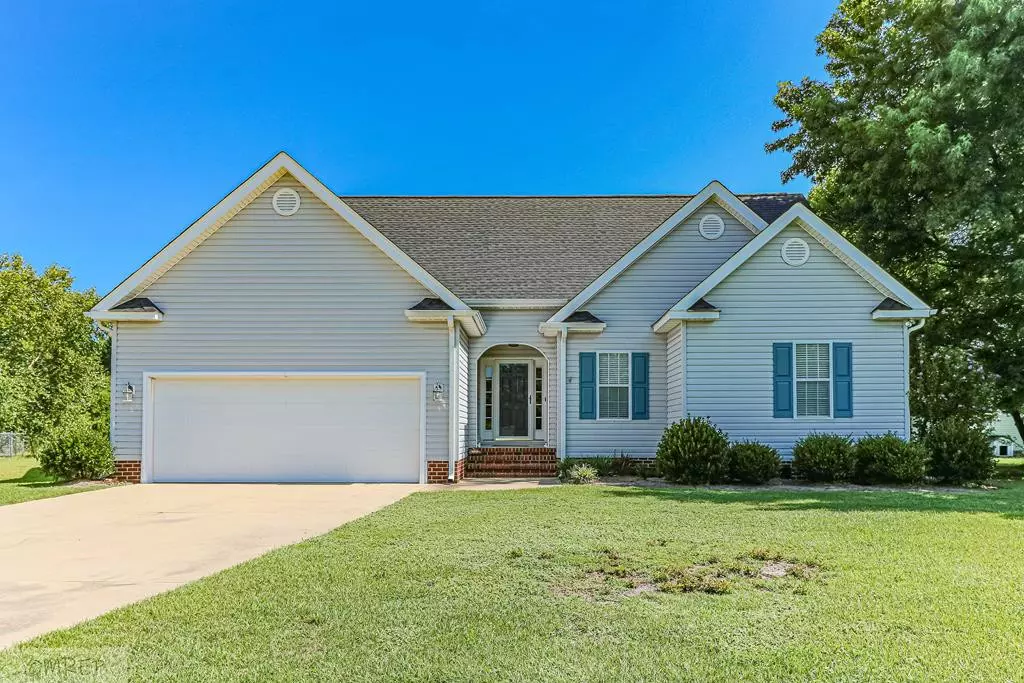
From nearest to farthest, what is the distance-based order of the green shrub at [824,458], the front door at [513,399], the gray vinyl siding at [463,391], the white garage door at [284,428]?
the green shrub at [824,458] → the white garage door at [284,428] → the gray vinyl siding at [463,391] → the front door at [513,399]

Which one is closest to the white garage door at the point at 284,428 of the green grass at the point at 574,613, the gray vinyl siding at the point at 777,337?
the gray vinyl siding at the point at 777,337

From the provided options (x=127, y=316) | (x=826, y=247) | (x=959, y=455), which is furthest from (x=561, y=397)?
(x=127, y=316)

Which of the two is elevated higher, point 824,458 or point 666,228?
point 666,228

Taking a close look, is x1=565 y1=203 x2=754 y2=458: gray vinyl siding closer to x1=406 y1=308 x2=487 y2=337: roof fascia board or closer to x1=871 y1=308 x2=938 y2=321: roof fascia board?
x1=406 y1=308 x2=487 y2=337: roof fascia board

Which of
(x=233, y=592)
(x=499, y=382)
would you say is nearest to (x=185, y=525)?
(x=233, y=592)

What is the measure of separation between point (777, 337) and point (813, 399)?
145 cm

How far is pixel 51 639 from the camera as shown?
4375mm

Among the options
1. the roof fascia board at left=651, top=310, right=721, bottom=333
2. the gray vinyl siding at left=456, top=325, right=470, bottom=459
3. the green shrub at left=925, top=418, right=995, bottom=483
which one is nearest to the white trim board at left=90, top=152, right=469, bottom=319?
the gray vinyl siding at left=456, top=325, right=470, bottom=459

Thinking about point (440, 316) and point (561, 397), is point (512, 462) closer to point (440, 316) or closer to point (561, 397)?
point (561, 397)

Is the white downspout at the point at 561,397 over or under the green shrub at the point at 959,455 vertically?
over

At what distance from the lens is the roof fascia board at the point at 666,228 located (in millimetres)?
16000

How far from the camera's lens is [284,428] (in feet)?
49.1

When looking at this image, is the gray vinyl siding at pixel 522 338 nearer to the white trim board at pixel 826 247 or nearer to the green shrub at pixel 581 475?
the green shrub at pixel 581 475

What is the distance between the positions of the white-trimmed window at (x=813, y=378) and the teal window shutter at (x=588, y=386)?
423 centimetres
